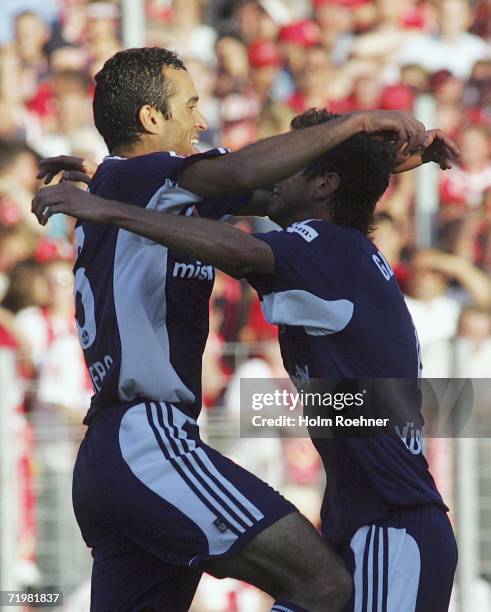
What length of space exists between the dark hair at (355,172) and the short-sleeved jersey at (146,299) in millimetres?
297

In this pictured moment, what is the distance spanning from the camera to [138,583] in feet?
12.6

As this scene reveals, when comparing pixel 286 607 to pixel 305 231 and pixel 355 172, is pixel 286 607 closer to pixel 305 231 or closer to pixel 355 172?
pixel 305 231

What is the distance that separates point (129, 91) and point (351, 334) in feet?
3.50

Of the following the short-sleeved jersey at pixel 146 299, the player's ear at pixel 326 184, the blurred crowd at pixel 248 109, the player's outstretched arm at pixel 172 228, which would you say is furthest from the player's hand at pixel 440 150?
the blurred crowd at pixel 248 109

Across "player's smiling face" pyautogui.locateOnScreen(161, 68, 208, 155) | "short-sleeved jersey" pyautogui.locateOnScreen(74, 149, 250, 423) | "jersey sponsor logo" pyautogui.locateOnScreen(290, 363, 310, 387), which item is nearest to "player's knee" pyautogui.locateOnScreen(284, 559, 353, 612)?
"jersey sponsor logo" pyautogui.locateOnScreen(290, 363, 310, 387)

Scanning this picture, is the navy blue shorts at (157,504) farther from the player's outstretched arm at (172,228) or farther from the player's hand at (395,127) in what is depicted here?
the player's hand at (395,127)

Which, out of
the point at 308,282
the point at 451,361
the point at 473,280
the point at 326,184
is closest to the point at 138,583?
the point at 308,282

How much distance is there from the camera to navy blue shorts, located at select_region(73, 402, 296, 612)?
11.6ft

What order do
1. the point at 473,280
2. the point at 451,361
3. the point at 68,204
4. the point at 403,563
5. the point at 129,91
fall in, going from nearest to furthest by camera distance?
the point at 68,204 → the point at 403,563 → the point at 129,91 → the point at 451,361 → the point at 473,280

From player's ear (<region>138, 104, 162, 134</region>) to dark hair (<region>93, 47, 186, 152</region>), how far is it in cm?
1

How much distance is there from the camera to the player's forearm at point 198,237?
3434mm

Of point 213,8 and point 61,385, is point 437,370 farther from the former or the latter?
point 213,8

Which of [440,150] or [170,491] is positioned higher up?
[440,150]

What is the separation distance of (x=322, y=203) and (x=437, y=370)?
249 cm
